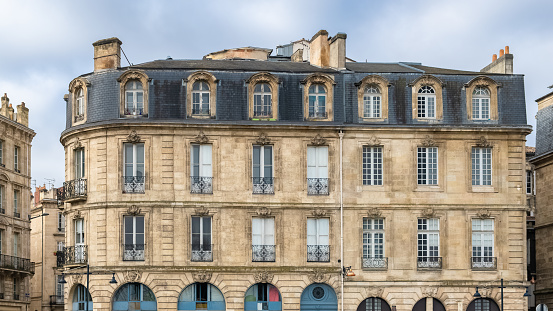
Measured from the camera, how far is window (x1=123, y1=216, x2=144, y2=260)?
46281 millimetres

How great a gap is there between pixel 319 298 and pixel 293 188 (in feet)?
17.1

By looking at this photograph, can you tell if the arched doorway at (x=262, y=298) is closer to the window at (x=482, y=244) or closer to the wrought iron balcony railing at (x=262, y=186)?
the wrought iron balcony railing at (x=262, y=186)

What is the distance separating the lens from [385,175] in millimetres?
47750

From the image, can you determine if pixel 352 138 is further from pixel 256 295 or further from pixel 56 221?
pixel 56 221

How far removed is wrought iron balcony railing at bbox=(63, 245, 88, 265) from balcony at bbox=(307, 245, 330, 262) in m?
10.3

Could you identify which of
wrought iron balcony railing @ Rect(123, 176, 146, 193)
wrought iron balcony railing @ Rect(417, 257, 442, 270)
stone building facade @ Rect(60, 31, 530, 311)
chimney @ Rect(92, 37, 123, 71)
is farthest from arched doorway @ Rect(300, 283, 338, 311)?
chimney @ Rect(92, 37, 123, 71)

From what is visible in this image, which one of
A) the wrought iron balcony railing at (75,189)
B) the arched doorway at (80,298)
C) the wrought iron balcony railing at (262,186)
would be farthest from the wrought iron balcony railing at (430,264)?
the wrought iron balcony railing at (75,189)

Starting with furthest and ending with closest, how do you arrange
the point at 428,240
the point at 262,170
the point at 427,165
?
the point at 427,165
the point at 428,240
the point at 262,170

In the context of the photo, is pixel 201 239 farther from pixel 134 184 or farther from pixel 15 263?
pixel 15 263

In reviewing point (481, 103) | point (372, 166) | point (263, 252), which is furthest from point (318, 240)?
point (481, 103)

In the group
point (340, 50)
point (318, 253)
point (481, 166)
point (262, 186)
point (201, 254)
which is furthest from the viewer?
point (340, 50)

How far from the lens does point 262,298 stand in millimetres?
46625

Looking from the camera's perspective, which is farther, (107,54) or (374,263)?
(107,54)

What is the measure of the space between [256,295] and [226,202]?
4.48 m
